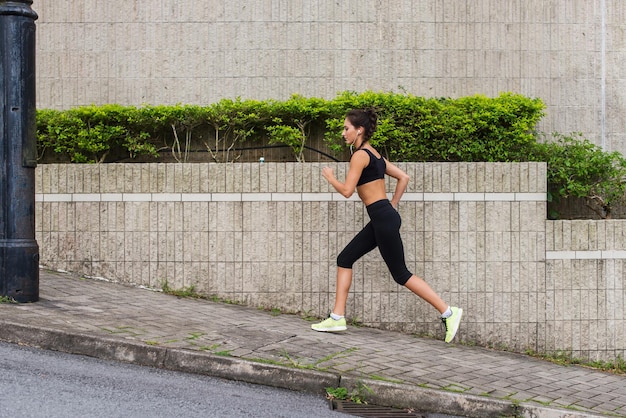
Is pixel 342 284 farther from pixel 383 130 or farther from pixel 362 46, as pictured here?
→ pixel 362 46

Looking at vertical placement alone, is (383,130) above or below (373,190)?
above

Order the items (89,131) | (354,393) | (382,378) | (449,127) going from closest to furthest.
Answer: (354,393)
(382,378)
(449,127)
(89,131)

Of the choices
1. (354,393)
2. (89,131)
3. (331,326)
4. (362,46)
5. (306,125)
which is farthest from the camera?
(362,46)

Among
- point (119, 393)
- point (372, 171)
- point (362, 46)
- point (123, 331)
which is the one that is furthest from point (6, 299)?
point (362, 46)

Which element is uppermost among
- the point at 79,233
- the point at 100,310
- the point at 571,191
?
the point at 571,191

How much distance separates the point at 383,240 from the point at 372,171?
64 centimetres

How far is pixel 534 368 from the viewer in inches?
270

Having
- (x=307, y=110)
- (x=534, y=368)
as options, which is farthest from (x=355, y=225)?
(x=534, y=368)

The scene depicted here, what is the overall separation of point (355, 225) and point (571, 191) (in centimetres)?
249

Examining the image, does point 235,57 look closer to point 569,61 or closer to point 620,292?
point 569,61

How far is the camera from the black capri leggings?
6629 millimetres

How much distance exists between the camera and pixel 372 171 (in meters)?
6.61

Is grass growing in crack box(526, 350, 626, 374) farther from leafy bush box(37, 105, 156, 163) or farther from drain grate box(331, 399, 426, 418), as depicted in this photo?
leafy bush box(37, 105, 156, 163)

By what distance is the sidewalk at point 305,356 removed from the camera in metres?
5.39
